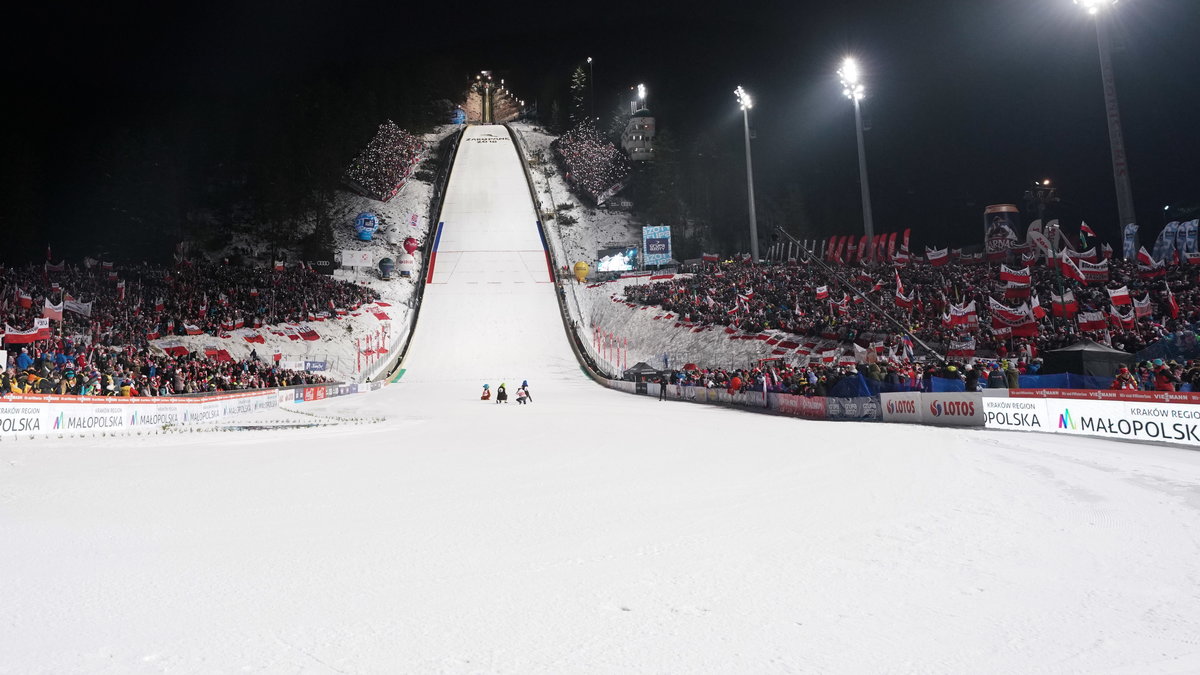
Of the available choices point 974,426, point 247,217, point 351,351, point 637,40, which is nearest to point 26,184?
point 247,217

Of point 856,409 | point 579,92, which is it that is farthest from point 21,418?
point 579,92

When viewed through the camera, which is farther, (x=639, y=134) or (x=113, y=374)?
(x=639, y=134)

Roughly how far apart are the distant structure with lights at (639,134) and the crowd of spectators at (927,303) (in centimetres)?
5773

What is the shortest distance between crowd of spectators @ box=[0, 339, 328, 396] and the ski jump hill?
11724 millimetres

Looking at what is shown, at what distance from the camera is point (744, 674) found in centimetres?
309

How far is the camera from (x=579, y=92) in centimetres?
13538

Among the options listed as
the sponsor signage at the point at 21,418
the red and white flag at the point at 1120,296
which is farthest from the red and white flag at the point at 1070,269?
the sponsor signage at the point at 21,418

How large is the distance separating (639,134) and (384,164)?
37562 mm

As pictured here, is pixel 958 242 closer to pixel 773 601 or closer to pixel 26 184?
pixel 773 601

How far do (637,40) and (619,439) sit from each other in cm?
18231

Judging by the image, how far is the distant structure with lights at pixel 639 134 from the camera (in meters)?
105

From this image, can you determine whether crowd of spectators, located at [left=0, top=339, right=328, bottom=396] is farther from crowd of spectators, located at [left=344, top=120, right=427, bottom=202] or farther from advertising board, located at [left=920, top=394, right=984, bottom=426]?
crowd of spectators, located at [left=344, top=120, right=427, bottom=202]

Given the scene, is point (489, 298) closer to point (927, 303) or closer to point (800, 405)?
point (927, 303)

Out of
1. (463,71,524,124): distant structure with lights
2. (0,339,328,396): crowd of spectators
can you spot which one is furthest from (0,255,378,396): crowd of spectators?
(463,71,524,124): distant structure with lights
